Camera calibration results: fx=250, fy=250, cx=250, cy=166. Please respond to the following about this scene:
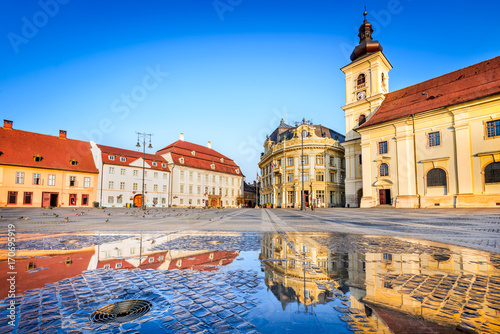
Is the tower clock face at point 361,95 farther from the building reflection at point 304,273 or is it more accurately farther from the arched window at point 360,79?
the building reflection at point 304,273

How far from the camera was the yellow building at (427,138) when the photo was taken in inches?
1048

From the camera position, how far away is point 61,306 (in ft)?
8.50

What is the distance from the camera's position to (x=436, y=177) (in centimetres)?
3014

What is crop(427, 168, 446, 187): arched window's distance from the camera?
2959cm

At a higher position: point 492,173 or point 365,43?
point 365,43

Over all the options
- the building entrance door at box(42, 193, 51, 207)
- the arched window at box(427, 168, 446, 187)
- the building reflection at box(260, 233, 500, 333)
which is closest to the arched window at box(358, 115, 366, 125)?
the arched window at box(427, 168, 446, 187)

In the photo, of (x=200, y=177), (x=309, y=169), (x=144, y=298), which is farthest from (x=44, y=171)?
(x=144, y=298)

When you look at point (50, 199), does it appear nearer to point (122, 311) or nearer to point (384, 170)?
point (122, 311)

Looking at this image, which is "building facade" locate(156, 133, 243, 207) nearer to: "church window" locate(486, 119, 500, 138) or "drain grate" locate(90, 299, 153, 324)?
"church window" locate(486, 119, 500, 138)

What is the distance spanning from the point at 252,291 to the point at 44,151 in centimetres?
5216

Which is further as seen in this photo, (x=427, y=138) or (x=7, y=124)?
(x=7, y=124)

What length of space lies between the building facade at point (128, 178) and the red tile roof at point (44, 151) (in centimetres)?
197

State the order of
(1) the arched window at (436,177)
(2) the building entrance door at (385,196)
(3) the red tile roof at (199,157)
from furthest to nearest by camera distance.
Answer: (3) the red tile roof at (199,157), (2) the building entrance door at (385,196), (1) the arched window at (436,177)
